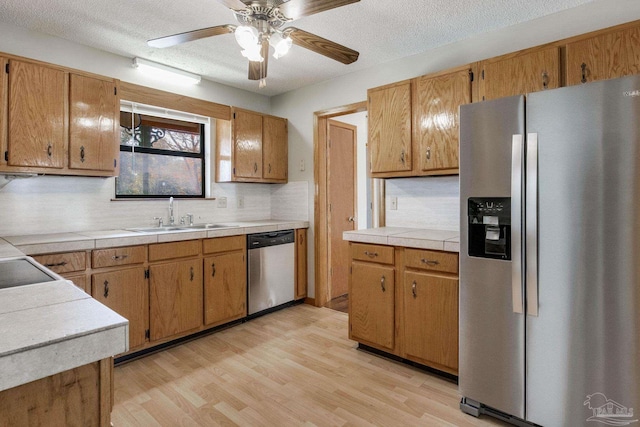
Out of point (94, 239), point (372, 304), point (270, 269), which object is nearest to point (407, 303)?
point (372, 304)

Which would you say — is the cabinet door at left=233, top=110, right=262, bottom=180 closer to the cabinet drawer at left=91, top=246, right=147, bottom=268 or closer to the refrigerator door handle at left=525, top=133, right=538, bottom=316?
the cabinet drawer at left=91, top=246, right=147, bottom=268

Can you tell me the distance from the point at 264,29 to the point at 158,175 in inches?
83.9

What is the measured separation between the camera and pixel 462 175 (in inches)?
76.0

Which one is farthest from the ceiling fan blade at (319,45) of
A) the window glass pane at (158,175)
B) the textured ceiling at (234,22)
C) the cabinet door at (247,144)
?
the window glass pane at (158,175)

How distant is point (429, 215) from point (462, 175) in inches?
42.4

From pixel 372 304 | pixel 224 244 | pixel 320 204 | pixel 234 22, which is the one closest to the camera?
pixel 234 22

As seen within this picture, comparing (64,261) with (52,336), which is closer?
(52,336)

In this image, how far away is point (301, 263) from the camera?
12.8ft

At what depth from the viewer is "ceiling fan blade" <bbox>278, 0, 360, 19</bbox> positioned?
160 cm

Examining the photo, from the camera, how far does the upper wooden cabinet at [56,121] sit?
88.8 inches

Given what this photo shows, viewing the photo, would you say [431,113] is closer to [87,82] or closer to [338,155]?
[338,155]

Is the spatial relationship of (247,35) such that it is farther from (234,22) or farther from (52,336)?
(52,336)

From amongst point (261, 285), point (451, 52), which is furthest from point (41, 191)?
point (451, 52)

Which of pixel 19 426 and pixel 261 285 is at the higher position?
pixel 19 426
